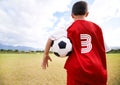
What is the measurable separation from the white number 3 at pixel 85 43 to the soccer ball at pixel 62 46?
6 centimetres

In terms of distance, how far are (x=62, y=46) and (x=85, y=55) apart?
12cm

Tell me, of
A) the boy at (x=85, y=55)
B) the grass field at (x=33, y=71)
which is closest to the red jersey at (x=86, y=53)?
the boy at (x=85, y=55)

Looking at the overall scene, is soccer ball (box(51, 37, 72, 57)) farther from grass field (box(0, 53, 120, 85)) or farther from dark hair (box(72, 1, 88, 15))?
Answer: grass field (box(0, 53, 120, 85))

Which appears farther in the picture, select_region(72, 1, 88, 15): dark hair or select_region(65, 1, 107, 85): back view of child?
select_region(72, 1, 88, 15): dark hair

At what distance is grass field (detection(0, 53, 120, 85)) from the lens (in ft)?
9.18

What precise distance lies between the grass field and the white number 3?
1.17 metres

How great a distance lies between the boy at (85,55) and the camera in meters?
1.41

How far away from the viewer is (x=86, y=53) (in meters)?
1.43

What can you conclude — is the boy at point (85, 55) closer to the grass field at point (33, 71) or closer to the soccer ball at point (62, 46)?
the soccer ball at point (62, 46)

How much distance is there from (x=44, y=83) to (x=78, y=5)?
1.36m

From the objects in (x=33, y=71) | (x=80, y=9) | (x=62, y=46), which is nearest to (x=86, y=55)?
(x=62, y=46)


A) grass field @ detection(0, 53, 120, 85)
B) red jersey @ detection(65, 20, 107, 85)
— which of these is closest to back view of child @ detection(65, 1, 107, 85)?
red jersey @ detection(65, 20, 107, 85)

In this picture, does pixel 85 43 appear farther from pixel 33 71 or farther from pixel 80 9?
pixel 33 71

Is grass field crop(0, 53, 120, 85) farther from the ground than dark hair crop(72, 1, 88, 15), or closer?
closer
